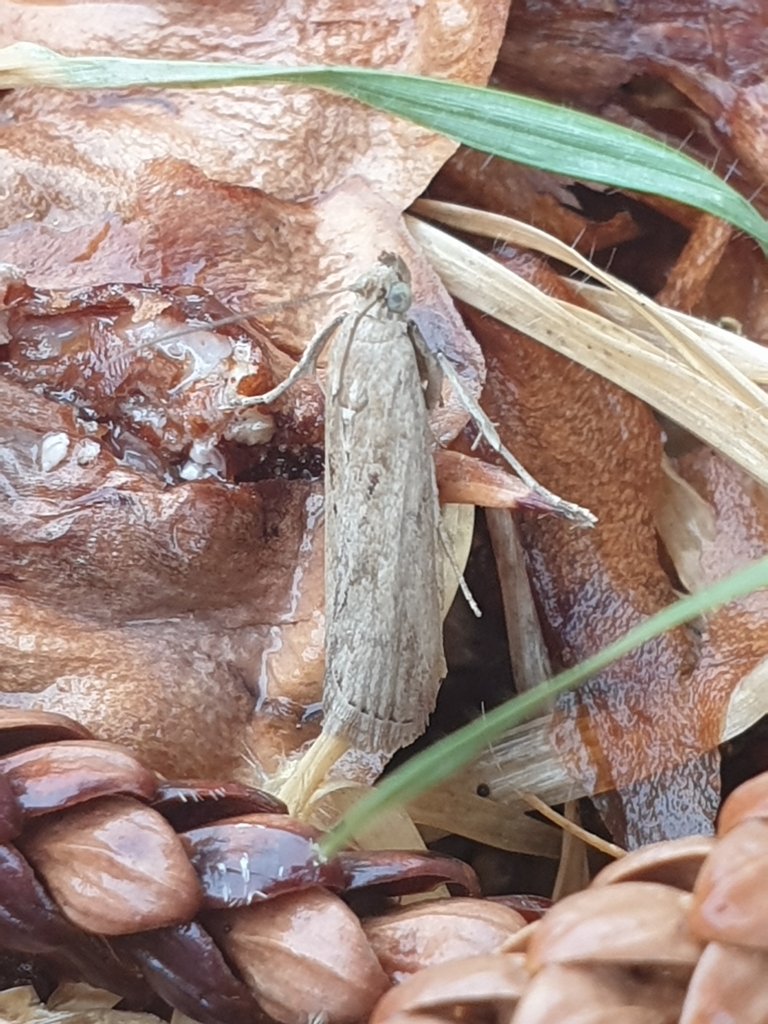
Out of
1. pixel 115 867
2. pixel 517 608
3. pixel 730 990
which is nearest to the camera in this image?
pixel 730 990

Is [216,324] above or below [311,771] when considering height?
above

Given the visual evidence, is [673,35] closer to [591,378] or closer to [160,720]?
[591,378]

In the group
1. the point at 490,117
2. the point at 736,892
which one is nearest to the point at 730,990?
the point at 736,892

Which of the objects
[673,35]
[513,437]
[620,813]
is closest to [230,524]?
[513,437]

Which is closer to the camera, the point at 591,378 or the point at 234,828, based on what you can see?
the point at 234,828

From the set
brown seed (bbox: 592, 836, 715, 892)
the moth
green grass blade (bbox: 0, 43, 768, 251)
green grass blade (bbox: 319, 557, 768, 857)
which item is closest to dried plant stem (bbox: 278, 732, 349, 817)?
the moth

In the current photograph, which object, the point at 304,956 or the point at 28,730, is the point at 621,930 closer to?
the point at 304,956

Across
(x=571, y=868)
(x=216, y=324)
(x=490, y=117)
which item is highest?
(x=490, y=117)
